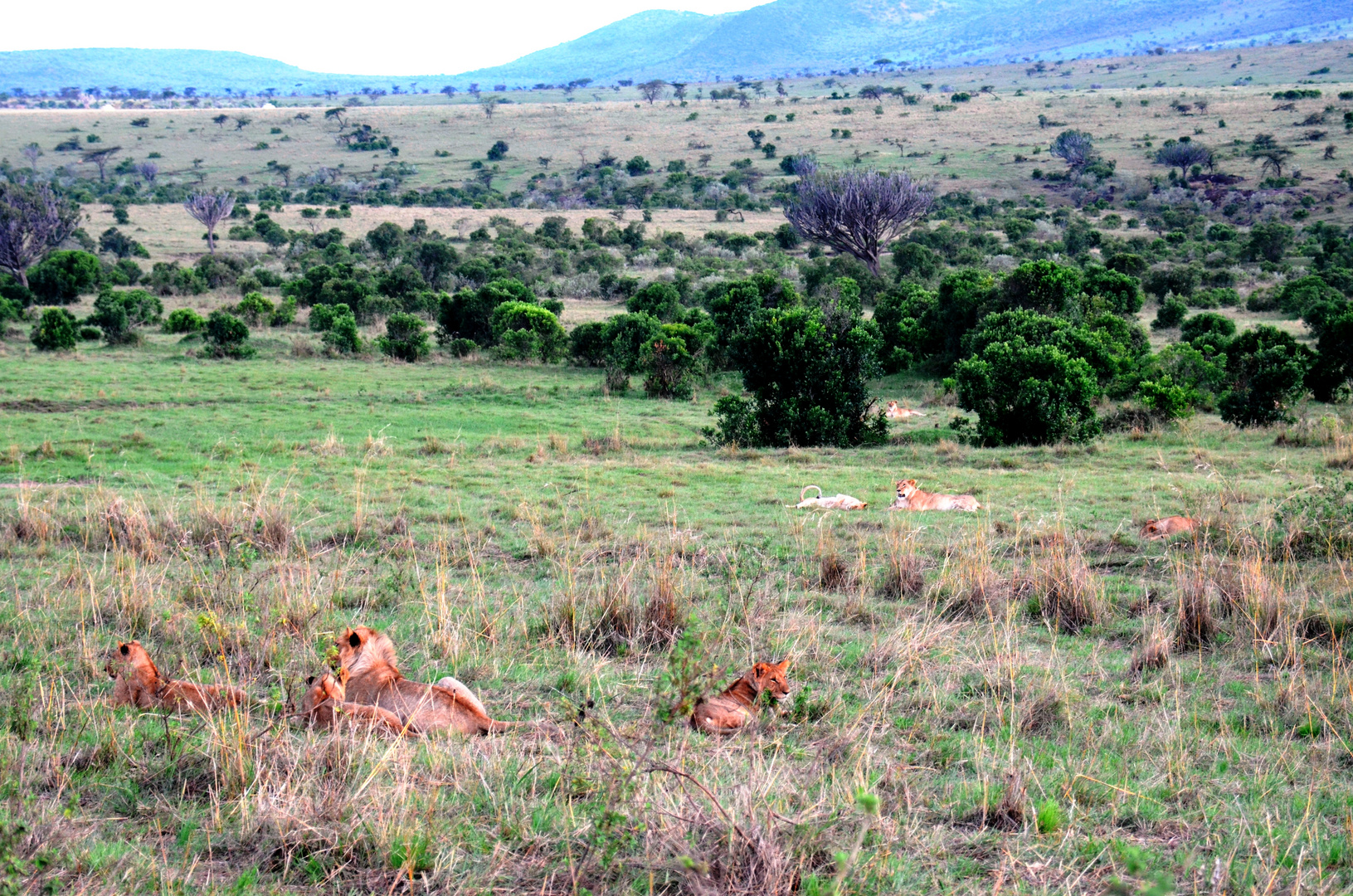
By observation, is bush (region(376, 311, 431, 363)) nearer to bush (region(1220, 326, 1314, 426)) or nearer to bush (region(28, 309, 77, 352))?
A: bush (region(28, 309, 77, 352))

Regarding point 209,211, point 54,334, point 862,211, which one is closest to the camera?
point 54,334

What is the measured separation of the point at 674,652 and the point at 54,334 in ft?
74.3

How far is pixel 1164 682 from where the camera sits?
4.51 metres

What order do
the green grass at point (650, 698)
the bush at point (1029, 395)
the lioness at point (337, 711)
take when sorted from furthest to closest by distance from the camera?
the bush at point (1029, 395)
the lioness at point (337, 711)
the green grass at point (650, 698)

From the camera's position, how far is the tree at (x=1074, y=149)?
2295 inches

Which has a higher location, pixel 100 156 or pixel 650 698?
pixel 100 156

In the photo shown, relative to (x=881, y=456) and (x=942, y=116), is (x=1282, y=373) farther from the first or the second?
(x=942, y=116)

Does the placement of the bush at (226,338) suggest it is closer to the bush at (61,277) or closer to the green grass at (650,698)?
the bush at (61,277)

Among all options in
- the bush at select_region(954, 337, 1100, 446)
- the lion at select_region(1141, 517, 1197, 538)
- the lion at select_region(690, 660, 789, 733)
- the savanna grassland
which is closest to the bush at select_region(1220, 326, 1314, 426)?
the savanna grassland

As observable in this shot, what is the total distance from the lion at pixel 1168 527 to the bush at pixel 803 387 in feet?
21.5

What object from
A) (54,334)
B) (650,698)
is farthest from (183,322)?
(650,698)

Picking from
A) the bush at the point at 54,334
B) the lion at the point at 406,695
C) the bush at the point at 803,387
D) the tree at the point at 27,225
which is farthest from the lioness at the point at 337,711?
the tree at the point at 27,225

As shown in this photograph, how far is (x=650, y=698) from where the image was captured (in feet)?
13.7

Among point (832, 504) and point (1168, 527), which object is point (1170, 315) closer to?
point (832, 504)
